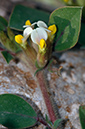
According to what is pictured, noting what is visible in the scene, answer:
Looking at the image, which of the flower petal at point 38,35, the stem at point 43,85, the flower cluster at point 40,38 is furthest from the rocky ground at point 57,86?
the flower petal at point 38,35

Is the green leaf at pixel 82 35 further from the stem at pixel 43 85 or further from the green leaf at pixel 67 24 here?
the stem at pixel 43 85

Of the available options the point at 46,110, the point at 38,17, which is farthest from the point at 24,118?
the point at 38,17

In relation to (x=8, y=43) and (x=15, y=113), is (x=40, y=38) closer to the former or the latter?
(x=8, y=43)

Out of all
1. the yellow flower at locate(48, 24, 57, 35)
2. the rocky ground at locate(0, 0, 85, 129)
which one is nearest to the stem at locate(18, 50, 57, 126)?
the rocky ground at locate(0, 0, 85, 129)

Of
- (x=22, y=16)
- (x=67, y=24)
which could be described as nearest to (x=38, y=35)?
(x=67, y=24)

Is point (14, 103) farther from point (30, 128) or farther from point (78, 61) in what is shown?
point (78, 61)

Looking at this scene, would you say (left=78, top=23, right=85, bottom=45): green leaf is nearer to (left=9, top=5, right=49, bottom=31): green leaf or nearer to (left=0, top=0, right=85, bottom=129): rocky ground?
(left=0, top=0, right=85, bottom=129): rocky ground
